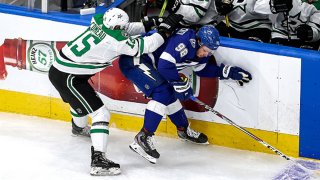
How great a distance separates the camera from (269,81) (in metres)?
5.68

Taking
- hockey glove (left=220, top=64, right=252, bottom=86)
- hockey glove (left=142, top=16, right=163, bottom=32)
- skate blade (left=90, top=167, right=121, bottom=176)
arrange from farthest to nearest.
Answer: hockey glove (left=142, top=16, right=163, bottom=32) < hockey glove (left=220, top=64, right=252, bottom=86) < skate blade (left=90, top=167, right=121, bottom=176)

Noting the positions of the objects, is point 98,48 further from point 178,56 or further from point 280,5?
point 280,5

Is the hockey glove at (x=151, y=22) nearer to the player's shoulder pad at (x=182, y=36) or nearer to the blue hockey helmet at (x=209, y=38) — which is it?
the player's shoulder pad at (x=182, y=36)

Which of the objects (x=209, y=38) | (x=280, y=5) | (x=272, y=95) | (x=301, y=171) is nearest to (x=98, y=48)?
(x=209, y=38)

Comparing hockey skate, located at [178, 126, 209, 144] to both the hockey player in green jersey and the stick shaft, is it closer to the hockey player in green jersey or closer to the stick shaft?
the stick shaft

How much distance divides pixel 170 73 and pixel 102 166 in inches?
26.8

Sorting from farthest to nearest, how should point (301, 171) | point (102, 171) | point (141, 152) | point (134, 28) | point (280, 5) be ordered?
point (280, 5), point (134, 28), point (141, 152), point (301, 171), point (102, 171)

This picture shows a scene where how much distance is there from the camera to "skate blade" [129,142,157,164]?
560 cm

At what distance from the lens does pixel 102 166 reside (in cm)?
543

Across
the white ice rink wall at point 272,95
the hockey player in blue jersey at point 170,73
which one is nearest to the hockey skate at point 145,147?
the hockey player in blue jersey at point 170,73

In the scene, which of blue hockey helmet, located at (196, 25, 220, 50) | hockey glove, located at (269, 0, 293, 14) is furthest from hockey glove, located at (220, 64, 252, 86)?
hockey glove, located at (269, 0, 293, 14)

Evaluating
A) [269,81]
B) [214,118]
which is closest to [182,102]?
[214,118]

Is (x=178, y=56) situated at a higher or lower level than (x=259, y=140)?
higher

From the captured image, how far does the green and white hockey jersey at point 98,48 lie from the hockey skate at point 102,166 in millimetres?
525
